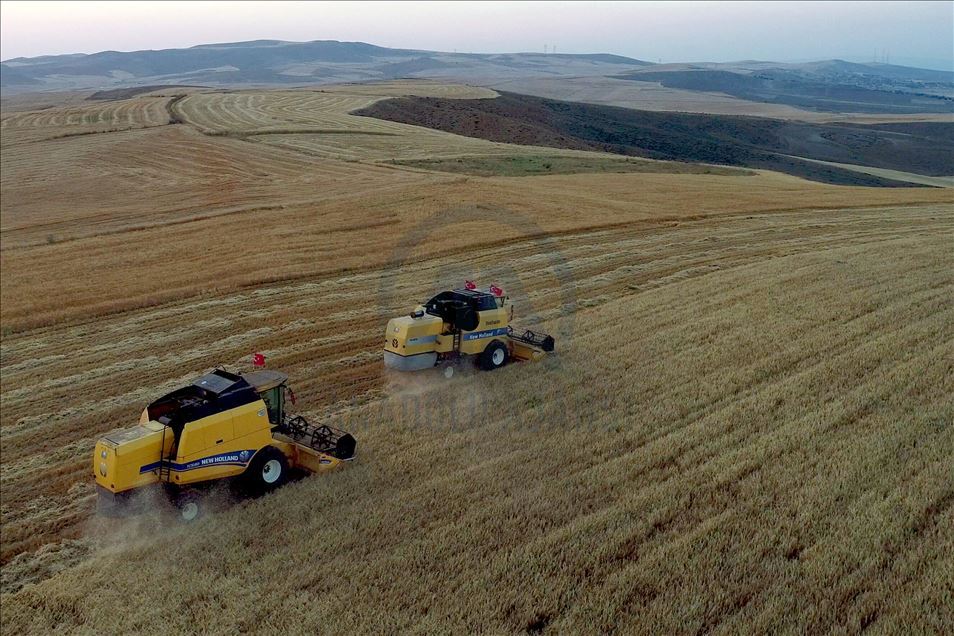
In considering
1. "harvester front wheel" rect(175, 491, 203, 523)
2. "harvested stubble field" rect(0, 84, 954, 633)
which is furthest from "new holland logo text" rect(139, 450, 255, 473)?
"harvested stubble field" rect(0, 84, 954, 633)

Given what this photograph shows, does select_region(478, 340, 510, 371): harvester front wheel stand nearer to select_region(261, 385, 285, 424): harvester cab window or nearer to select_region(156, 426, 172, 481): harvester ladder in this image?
select_region(261, 385, 285, 424): harvester cab window

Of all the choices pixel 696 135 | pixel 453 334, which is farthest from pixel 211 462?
pixel 696 135

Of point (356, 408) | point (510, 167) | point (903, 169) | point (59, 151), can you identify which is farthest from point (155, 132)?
point (903, 169)

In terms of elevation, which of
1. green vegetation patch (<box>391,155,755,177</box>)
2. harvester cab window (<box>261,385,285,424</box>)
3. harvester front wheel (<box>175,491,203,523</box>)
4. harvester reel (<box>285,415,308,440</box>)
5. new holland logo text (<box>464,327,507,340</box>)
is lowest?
harvester front wheel (<box>175,491,203,523</box>)

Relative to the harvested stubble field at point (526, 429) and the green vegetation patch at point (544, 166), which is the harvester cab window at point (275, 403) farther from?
the green vegetation patch at point (544, 166)

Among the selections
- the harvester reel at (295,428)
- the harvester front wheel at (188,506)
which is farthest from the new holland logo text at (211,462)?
the harvester reel at (295,428)

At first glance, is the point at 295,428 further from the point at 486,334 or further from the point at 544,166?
the point at 544,166
